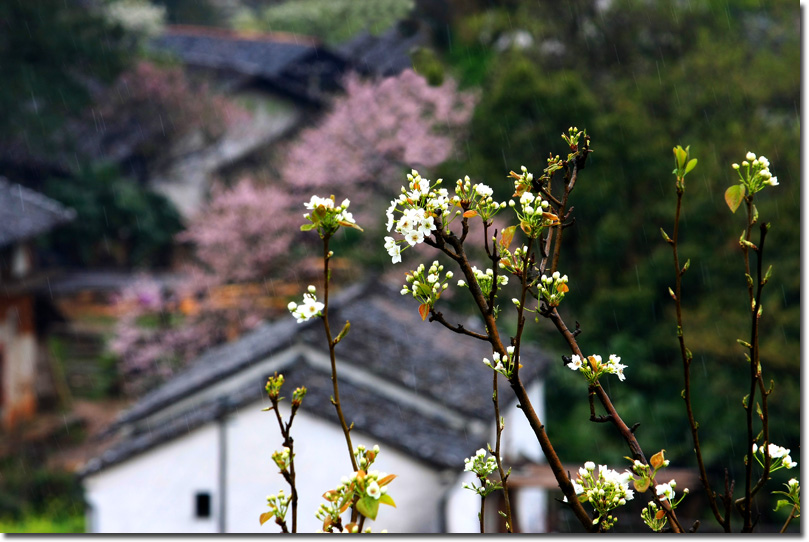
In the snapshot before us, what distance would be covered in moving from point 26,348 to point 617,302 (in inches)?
234

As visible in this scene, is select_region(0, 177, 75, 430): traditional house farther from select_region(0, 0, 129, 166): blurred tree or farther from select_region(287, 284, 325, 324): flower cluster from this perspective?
select_region(287, 284, 325, 324): flower cluster

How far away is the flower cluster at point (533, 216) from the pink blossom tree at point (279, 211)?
25.3 ft

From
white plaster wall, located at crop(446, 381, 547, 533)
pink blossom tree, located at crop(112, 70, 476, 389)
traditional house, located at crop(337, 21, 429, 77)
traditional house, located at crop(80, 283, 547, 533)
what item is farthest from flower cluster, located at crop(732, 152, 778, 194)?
traditional house, located at crop(337, 21, 429, 77)

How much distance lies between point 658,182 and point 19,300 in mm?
6481

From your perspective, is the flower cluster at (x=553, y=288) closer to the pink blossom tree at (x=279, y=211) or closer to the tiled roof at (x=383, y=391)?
the tiled roof at (x=383, y=391)

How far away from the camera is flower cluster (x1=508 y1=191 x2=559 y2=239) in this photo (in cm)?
67

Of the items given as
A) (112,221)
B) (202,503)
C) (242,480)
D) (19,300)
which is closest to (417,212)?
(242,480)

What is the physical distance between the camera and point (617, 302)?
6.88 metres

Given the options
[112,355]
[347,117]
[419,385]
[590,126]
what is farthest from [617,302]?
[112,355]

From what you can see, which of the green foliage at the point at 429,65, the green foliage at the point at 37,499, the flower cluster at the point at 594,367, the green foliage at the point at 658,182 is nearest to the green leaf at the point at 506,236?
the flower cluster at the point at 594,367

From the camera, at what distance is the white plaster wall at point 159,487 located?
4.23 meters

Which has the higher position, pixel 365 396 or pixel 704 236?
pixel 704 236

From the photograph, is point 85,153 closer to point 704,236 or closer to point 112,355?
point 112,355

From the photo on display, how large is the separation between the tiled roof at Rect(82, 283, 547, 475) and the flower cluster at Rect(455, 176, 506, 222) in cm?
347
